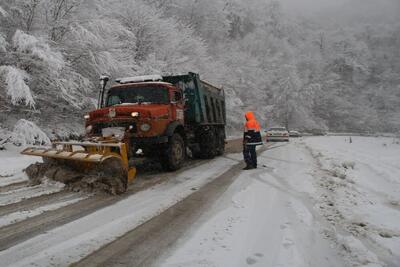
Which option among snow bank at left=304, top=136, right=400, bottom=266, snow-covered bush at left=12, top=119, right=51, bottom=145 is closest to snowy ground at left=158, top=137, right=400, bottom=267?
snow bank at left=304, top=136, right=400, bottom=266

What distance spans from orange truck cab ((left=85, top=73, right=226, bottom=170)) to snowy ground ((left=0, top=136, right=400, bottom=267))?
142cm

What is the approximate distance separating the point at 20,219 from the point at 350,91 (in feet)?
220

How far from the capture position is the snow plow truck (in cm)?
621

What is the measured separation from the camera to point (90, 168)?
21.9 ft

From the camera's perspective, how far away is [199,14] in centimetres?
4103

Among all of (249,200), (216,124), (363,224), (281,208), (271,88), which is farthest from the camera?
(271,88)

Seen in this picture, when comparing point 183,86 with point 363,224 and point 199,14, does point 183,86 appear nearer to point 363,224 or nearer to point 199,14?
point 363,224

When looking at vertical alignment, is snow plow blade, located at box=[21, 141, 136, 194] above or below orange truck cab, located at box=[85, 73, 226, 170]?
below

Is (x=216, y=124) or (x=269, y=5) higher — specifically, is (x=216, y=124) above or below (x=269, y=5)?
below

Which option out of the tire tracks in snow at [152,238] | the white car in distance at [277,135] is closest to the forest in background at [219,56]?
the white car in distance at [277,135]

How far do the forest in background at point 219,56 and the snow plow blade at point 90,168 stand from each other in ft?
18.4

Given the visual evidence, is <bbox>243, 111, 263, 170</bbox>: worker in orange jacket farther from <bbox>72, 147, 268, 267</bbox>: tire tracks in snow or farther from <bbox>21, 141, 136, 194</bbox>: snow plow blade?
<bbox>21, 141, 136, 194</bbox>: snow plow blade

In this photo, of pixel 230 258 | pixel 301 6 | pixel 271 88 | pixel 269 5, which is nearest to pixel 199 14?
pixel 271 88

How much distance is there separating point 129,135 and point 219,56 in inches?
1350
